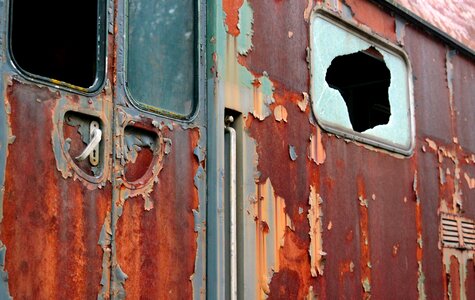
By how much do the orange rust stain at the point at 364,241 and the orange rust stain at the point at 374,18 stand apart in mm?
742

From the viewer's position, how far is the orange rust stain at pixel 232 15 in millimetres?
2533

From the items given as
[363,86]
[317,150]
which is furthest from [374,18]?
[317,150]

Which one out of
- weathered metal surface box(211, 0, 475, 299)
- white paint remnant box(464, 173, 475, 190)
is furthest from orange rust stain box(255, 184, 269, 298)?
white paint remnant box(464, 173, 475, 190)

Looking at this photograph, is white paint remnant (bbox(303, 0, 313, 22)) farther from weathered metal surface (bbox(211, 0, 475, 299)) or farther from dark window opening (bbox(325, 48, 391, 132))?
dark window opening (bbox(325, 48, 391, 132))

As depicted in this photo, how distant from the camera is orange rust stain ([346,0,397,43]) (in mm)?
3258

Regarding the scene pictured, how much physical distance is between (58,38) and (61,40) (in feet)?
0.09

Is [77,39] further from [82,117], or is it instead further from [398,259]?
[398,259]

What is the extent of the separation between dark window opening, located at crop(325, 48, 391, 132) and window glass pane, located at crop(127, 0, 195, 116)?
1372 mm

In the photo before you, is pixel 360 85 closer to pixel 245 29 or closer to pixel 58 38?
pixel 245 29

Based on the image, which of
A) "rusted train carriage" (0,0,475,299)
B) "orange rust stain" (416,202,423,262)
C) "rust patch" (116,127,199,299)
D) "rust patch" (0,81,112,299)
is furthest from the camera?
"orange rust stain" (416,202,423,262)

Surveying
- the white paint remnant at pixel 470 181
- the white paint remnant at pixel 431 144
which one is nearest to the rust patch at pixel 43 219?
the white paint remnant at pixel 431 144

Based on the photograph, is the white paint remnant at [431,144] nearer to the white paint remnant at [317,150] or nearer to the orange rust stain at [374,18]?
the orange rust stain at [374,18]

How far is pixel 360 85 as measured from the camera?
4078 millimetres

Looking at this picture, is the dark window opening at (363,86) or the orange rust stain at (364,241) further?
the dark window opening at (363,86)
